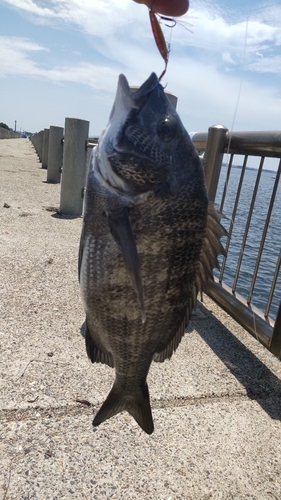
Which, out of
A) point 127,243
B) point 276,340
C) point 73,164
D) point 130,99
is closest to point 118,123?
point 130,99

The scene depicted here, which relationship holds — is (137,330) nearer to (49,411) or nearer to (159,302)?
(159,302)

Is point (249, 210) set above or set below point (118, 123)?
below

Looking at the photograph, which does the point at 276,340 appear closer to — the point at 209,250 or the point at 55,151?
the point at 209,250

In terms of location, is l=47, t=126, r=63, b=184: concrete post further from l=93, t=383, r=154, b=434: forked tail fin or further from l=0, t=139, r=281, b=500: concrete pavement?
l=93, t=383, r=154, b=434: forked tail fin

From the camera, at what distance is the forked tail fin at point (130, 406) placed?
1923 mm

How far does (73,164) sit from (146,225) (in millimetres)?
7055

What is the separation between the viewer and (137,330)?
178 centimetres

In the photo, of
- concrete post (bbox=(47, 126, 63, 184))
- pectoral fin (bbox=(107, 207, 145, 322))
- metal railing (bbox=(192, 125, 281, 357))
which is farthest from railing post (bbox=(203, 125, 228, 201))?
concrete post (bbox=(47, 126, 63, 184))

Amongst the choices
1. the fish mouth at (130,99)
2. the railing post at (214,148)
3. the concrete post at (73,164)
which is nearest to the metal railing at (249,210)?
the railing post at (214,148)

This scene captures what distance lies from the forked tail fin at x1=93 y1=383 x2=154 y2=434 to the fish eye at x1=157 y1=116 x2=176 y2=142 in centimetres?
122

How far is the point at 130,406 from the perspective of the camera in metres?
1.95

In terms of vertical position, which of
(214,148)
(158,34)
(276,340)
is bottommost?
(276,340)

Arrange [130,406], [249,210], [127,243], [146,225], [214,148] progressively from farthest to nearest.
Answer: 1. [214,148]
2. [249,210]
3. [130,406]
4. [146,225]
5. [127,243]

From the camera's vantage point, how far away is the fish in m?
1.63
